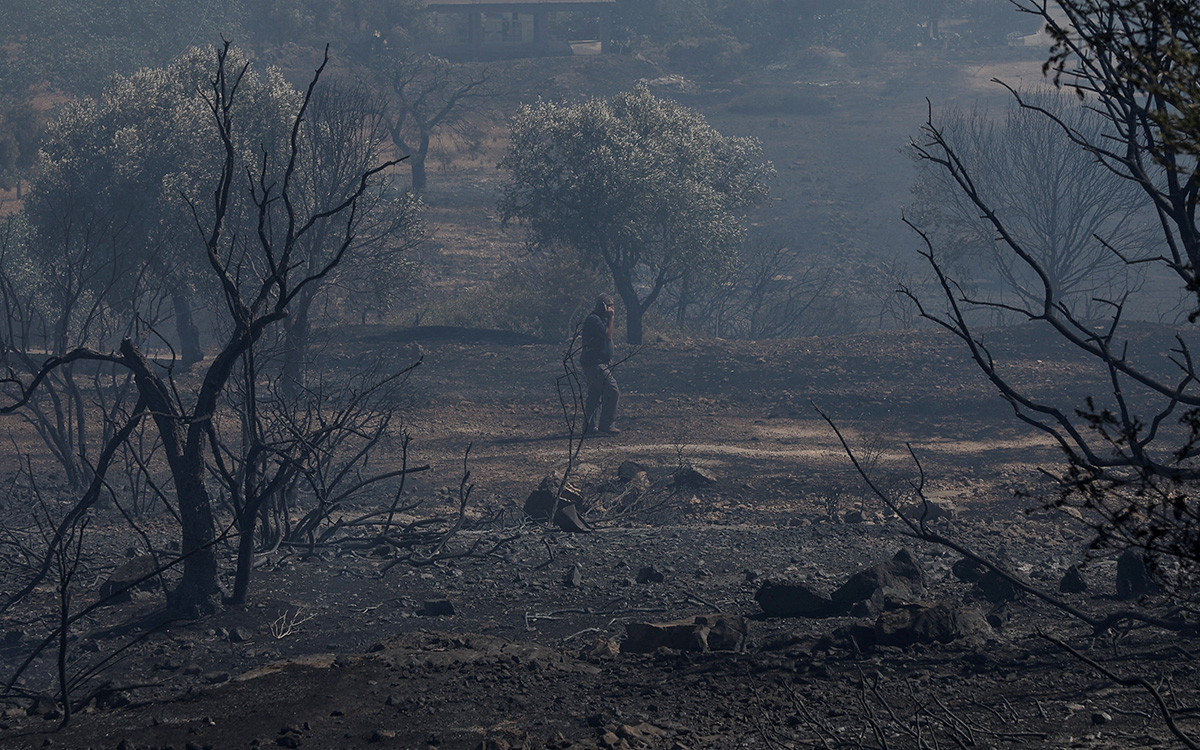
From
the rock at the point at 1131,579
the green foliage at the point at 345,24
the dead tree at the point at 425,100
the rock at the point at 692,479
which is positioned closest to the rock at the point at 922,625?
the rock at the point at 1131,579

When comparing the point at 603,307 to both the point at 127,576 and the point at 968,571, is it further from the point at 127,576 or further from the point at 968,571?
the point at 127,576

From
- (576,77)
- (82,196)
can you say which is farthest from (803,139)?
(82,196)

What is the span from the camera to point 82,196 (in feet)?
76.2

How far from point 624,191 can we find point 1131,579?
19.5 metres

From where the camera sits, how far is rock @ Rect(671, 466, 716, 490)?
14594 millimetres

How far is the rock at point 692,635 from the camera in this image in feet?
22.0

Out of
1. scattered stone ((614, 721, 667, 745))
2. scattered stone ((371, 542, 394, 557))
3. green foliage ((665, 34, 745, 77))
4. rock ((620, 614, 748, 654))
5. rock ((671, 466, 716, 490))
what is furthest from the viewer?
green foliage ((665, 34, 745, 77))

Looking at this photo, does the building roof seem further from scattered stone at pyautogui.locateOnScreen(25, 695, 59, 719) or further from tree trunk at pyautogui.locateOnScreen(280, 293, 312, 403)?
scattered stone at pyautogui.locateOnScreen(25, 695, 59, 719)

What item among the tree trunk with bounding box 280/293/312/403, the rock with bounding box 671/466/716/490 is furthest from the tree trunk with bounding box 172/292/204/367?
the rock with bounding box 671/466/716/490

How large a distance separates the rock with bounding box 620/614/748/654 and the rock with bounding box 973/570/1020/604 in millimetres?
2369

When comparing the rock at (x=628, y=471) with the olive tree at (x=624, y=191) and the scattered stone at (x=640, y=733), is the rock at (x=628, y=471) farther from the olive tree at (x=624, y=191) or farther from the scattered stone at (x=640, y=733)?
the olive tree at (x=624, y=191)

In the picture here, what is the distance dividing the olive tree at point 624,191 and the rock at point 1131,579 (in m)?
19.2

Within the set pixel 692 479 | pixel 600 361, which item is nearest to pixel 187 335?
pixel 600 361

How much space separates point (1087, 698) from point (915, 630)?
122cm
